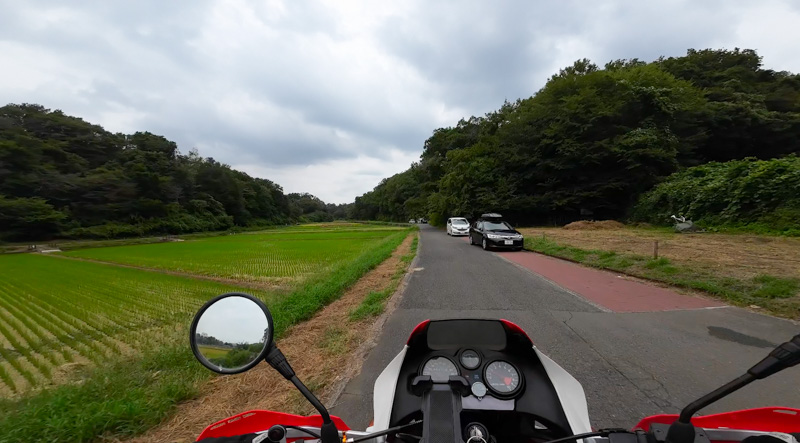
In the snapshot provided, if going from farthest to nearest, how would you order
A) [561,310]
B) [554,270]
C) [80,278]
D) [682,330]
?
[80,278] < [554,270] < [561,310] < [682,330]

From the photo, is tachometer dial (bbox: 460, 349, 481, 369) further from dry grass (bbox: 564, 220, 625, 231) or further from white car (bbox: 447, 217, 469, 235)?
white car (bbox: 447, 217, 469, 235)

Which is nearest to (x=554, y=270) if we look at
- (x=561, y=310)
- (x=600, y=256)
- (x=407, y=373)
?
(x=600, y=256)

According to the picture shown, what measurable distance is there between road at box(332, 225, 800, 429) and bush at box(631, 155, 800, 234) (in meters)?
13.5

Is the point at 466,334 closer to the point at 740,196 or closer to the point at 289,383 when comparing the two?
the point at 289,383

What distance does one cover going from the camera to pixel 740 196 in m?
15.7

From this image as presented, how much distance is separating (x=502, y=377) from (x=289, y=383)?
257 cm

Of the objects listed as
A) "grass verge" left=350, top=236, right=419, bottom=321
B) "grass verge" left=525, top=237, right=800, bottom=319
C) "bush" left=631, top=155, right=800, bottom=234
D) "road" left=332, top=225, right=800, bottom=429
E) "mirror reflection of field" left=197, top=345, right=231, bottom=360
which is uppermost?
"bush" left=631, top=155, right=800, bottom=234

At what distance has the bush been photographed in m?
13.7

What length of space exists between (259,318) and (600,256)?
1089cm

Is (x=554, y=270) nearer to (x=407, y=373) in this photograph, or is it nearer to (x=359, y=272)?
(x=359, y=272)

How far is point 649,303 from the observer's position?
583cm

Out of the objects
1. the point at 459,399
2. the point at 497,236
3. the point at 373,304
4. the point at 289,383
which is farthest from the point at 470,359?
the point at 497,236

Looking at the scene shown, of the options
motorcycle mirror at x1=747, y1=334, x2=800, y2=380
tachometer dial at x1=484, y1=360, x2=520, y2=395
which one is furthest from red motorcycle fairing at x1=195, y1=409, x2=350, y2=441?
motorcycle mirror at x1=747, y1=334, x2=800, y2=380

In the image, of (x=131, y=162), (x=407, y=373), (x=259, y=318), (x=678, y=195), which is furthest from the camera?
(x=131, y=162)
